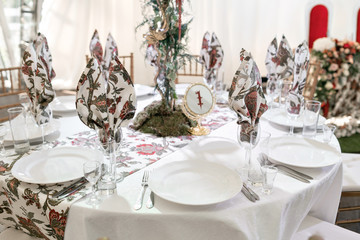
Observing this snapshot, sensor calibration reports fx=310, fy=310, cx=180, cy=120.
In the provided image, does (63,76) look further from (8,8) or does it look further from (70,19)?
(8,8)

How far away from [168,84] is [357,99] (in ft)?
8.07

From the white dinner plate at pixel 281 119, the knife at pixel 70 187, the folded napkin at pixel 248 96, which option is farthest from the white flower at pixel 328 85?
the knife at pixel 70 187

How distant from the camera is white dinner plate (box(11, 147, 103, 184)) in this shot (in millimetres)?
979

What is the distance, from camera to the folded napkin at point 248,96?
43.4 inches

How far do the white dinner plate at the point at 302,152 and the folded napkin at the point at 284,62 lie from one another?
571mm

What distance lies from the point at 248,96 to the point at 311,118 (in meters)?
0.41

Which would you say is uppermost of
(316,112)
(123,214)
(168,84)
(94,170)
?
(168,84)

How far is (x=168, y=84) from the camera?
153 cm

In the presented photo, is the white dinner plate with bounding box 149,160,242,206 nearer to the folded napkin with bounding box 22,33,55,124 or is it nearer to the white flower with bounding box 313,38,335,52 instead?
the folded napkin with bounding box 22,33,55,124

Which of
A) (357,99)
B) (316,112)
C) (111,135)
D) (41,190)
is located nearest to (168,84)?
(111,135)

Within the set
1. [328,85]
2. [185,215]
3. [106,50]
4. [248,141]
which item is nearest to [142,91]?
[106,50]

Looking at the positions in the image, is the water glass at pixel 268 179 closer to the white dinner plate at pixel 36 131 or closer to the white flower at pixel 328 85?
the white dinner plate at pixel 36 131

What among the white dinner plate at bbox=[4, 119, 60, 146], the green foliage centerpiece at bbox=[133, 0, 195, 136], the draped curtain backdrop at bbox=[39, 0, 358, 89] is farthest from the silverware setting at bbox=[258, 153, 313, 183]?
the draped curtain backdrop at bbox=[39, 0, 358, 89]

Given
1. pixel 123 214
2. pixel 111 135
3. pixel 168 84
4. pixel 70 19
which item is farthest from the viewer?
pixel 70 19
